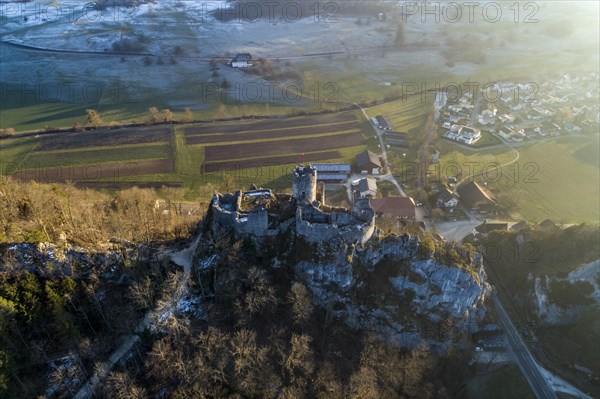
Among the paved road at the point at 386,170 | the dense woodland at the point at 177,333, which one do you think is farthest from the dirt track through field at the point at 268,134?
the dense woodland at the point at 177,333

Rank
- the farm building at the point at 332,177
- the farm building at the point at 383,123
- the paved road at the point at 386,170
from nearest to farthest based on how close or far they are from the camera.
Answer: the paved road at the point at 386,170 → the farm building at the point at 332,177 → the farm building at the point at 383,123

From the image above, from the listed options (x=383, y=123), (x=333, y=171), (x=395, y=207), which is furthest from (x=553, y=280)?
(x=383, y=123)

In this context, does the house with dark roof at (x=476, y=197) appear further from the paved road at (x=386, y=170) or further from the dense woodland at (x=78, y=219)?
the dense woodland at (x=78, y=219)

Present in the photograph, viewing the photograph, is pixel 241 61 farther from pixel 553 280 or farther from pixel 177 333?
pixel 553 280

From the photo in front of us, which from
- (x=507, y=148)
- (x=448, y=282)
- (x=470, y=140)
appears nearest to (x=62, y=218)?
(x=448, y=282)

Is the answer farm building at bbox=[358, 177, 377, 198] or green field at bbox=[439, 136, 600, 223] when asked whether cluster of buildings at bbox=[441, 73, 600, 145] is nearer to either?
green field at bbox=[439, 136, 600, 223]

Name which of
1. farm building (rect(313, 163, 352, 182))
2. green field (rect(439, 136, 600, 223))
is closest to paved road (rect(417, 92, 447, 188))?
green field (rect(439, 136, 600, 223))

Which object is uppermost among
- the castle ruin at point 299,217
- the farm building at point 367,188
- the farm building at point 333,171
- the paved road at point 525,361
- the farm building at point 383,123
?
the farm building at point 383,123
